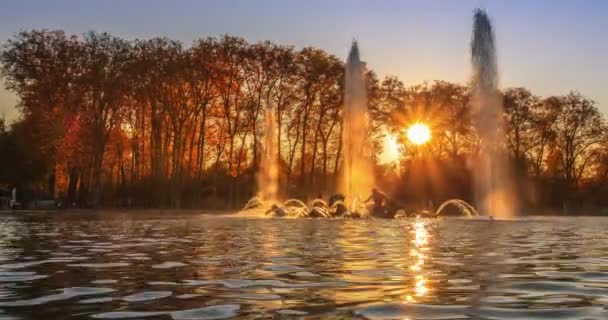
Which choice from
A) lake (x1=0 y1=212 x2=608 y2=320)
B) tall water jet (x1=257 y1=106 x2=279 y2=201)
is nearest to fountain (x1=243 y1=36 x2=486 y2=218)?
tall water jet (x1=257 y1=106 x2=279 y2=201)

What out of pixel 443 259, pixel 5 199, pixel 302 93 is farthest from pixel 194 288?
pixel 302 93

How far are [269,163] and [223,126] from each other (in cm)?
525

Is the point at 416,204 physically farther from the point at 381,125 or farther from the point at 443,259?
the point at 443,259

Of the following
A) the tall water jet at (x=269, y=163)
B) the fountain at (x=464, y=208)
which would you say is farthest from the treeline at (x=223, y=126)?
the fountain at (x=464, y=208)

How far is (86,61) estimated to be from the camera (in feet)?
171

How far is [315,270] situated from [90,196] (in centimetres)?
4963

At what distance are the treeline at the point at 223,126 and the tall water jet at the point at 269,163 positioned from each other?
2.24 ft

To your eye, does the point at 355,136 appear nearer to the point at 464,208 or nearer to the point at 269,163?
the point at 464,208

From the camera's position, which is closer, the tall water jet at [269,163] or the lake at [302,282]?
the lake at [302,282]

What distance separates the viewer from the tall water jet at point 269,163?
196 feet

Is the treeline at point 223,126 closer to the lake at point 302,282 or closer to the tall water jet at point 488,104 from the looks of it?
the tall water jet at point 488,104

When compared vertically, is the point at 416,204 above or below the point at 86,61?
below

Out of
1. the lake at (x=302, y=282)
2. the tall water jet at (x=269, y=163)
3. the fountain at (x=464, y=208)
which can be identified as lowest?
the lake at (x=302, y=282)

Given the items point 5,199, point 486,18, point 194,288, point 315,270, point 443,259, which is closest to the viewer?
point 194,288
